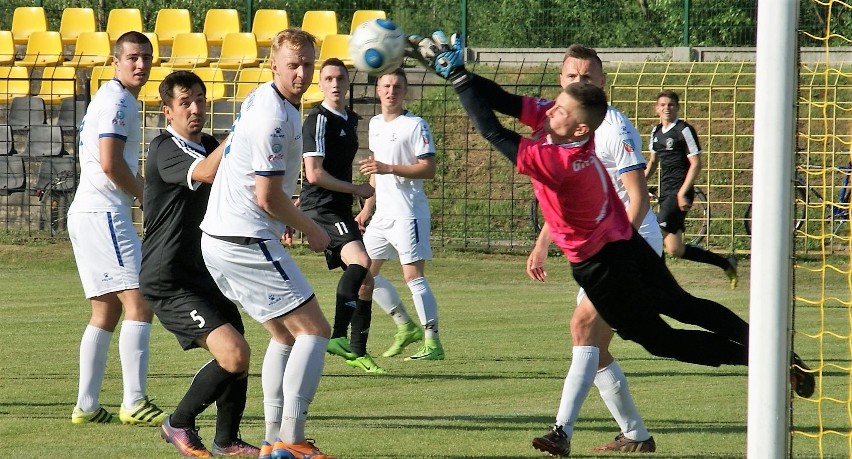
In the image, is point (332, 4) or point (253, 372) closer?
point (253, 372)

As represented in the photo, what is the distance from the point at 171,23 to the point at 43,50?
2461 mm

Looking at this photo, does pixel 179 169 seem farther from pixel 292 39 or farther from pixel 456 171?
pixel 456 171

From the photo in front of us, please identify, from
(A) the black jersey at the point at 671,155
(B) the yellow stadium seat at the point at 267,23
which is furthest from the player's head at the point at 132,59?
(B) the yellow stadium seat at the point at 267,23

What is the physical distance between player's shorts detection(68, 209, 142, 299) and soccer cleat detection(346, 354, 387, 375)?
95.6 inches

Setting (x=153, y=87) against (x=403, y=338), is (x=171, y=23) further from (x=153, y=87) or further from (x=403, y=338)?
(x=403, y=338)

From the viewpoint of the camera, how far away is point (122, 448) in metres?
6.16

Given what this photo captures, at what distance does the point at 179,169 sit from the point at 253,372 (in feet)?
9.97

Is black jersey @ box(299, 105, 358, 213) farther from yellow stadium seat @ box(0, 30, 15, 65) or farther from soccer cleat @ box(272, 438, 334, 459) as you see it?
yellow stadium seat @ box(0, 30, 15, 65)

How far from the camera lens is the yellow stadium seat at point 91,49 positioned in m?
21.7

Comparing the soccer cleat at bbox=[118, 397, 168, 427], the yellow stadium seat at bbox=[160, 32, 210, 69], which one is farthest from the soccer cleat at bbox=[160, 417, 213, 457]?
the yellow stadium seat at bbox=[160, 32, 210, 69]

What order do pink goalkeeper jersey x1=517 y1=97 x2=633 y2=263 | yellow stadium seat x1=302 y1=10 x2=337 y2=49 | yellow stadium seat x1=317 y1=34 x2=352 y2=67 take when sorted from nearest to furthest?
pink goalkeeper jersey x1=517 y1=97 x2=633 y2=263, yellow stadium seat x1=317 y1=34 x2=352 y2=67, yellow stadium seat x1=302 y1=10 x2=337 y2=49

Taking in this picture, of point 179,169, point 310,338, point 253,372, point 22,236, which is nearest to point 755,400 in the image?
point 310,338

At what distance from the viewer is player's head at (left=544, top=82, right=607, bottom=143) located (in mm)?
5277

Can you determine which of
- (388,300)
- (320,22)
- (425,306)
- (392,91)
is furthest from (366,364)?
(320,22)
